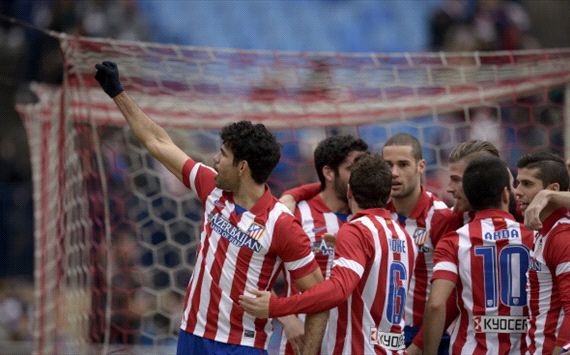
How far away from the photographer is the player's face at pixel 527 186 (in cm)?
426

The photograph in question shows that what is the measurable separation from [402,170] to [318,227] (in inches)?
22.0

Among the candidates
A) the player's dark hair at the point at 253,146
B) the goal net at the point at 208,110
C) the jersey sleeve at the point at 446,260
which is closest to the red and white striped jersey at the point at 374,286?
the jersey sleeve at the point at 446,260

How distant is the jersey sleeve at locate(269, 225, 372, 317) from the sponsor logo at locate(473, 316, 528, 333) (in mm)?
667

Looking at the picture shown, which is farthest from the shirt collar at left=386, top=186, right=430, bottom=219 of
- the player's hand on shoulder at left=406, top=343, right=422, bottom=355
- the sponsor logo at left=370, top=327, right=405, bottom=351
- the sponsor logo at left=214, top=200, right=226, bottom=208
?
the sponsor logo at left=214, top=200, right=226, bottom=208

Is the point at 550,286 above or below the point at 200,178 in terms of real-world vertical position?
below

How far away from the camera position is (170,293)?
28.2 feet

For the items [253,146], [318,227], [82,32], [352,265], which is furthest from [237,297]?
[82,32]

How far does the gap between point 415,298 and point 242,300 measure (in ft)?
3.89

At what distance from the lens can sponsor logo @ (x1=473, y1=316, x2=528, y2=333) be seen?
442 cm

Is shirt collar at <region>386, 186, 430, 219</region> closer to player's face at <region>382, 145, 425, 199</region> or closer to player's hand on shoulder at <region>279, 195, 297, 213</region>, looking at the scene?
player's face at <region>382, 145, 425, 199</region>

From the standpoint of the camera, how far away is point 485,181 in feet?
14.5

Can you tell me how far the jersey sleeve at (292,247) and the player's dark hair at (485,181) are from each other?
2.66 feet

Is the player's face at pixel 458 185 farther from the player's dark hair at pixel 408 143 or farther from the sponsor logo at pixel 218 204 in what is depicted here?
the sponsor logo at pixel 218 204

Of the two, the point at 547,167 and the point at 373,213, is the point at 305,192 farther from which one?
the point at 547,167
